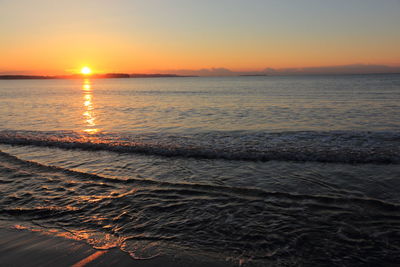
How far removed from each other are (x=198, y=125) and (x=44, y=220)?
14.8 m

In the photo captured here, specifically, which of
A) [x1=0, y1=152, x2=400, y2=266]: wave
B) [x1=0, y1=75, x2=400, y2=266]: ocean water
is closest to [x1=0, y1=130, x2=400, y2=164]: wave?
[x1=0, y1=75, x2=400, y2=266]: ocean water

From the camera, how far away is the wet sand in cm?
408

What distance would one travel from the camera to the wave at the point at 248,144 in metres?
10.8

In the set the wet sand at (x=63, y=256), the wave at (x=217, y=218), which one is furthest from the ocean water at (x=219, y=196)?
the wet sand at (x=63, y=256)

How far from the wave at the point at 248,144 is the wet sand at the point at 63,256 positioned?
6.86 meters

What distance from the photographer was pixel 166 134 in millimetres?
16953

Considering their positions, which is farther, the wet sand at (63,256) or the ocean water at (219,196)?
the ocean water at (219,196)

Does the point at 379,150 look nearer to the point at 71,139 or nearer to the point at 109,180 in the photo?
the point at 109,180

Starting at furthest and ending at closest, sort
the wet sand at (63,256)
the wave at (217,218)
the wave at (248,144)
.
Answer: the wave at (248,144), the wave at (217,218), the wet sand at (63,256)

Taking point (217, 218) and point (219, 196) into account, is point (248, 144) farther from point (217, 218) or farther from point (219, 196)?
point (217, 218)

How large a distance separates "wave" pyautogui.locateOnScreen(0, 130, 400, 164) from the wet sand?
686cm

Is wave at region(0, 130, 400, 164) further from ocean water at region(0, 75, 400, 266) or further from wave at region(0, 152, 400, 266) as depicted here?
wave at region(0, 152, 400, 266)

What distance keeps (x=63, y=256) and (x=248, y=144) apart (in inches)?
402

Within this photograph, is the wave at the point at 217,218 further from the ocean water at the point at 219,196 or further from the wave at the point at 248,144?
the wave at the point at 248,144
